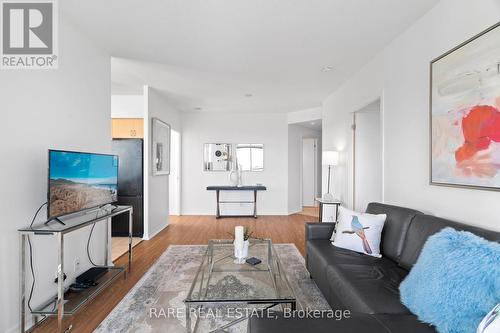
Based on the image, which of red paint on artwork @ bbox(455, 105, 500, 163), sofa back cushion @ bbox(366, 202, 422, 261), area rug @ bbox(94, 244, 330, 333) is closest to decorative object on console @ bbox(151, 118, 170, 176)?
area rug @ bbox(94, 244, 330, 333)

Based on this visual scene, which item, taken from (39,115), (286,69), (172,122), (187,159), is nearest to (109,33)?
(39,115)

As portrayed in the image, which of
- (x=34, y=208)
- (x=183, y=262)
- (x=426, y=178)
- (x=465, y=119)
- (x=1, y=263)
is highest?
(x=465, y=119)

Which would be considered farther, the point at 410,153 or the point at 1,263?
the point at 410,153

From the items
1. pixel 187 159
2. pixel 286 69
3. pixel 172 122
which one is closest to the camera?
pixel 286 69

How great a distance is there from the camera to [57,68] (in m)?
2.26

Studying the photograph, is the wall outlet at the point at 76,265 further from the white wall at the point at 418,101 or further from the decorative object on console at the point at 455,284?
the white wall at the point at 418,101

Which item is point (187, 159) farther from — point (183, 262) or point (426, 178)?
point (426, 178)

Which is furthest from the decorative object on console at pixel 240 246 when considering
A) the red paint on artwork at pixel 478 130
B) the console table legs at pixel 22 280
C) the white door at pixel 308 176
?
the white door at pixel 308 176

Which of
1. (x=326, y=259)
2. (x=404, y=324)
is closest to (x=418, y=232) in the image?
(x=326, y=259)

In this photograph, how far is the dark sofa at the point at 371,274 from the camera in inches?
48.7

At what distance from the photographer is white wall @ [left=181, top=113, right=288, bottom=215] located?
6445mm

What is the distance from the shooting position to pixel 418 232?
1888 mm

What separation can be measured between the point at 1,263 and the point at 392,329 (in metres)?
2.48

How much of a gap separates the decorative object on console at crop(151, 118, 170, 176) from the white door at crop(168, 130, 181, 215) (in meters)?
0.94
